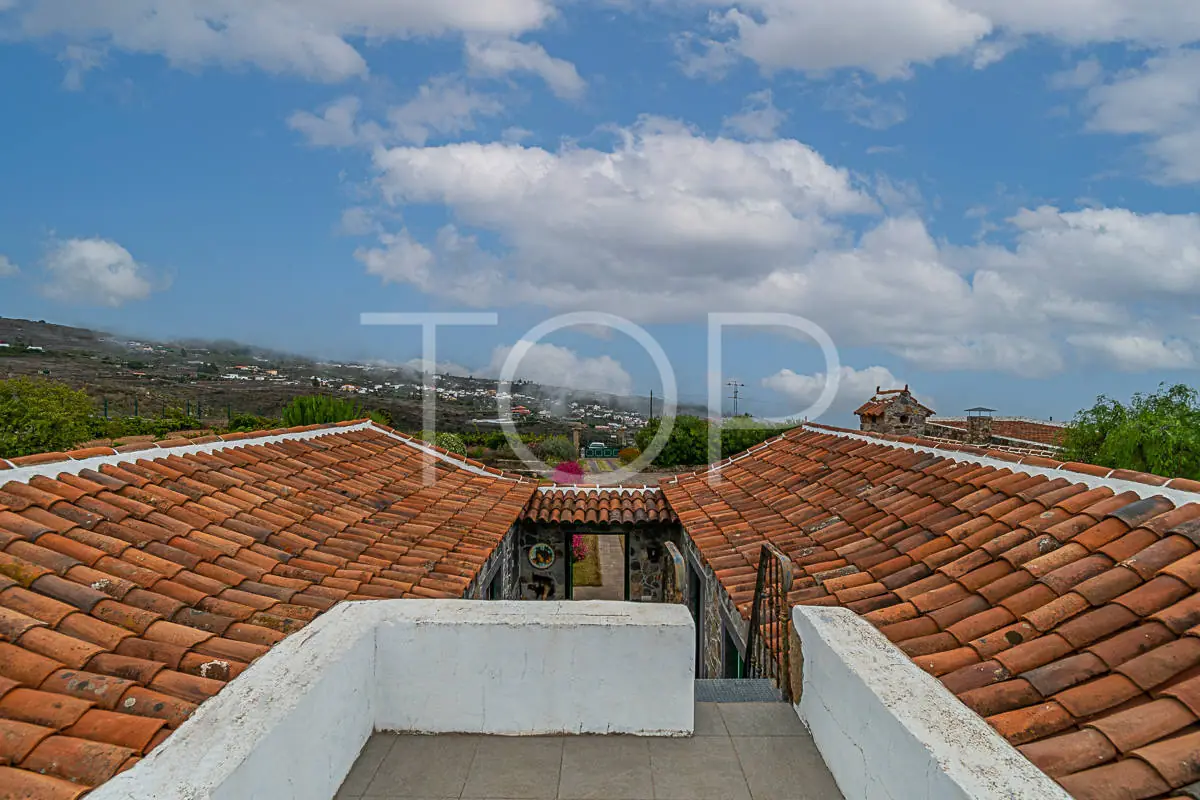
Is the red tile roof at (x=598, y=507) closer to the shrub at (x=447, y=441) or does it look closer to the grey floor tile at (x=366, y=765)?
the grey floor tile at (x=366, y=765)

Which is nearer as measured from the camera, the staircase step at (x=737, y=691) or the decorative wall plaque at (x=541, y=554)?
the staircase step at (x=737, y=691)

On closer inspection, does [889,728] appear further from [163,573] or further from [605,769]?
[163,573]

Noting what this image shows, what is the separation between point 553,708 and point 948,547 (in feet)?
11.3

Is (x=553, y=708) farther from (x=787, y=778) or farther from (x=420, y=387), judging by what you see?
(x=420, y=387)

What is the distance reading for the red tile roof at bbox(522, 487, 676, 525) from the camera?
10797mm

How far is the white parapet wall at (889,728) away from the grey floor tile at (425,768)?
135 cm

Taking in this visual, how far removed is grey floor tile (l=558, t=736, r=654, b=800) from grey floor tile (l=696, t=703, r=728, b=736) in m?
0.27

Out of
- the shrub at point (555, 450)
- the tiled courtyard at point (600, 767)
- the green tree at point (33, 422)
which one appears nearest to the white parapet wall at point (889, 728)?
the tiled courtyard at point (600, 767)

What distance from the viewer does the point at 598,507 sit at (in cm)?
1122

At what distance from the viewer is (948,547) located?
4.81 m

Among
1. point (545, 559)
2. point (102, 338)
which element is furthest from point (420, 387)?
point (545, 559)

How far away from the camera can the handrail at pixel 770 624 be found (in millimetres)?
3643

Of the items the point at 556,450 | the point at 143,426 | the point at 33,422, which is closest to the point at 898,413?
the point at 33,422

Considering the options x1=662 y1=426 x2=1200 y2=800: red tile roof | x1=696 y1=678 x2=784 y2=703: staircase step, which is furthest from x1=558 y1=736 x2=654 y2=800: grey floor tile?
x1=662 y1=426 x2=1200 y2=800: red tile roof
